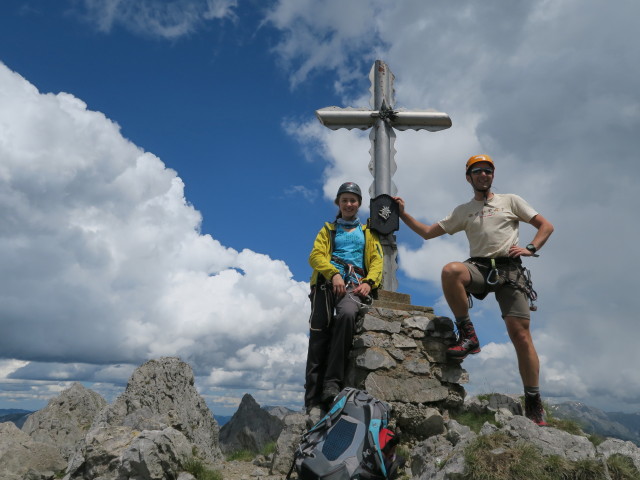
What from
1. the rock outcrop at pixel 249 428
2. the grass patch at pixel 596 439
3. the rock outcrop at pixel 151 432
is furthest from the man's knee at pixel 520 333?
the rock outcrop at pixel 249 428

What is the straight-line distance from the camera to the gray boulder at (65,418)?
31.1 ft

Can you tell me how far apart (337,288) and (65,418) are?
6971mm

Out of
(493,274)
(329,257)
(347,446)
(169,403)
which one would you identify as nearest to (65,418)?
(169,403)

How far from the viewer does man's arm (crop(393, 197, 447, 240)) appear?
7066 millimetres

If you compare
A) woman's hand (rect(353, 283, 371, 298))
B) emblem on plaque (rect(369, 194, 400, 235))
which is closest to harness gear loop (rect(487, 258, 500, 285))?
woman's hand (rect(353, 283, 371, 298))

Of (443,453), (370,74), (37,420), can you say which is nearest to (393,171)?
(370,74)

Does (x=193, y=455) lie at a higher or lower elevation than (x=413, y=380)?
lower

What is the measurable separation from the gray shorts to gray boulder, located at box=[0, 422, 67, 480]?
20.0ft

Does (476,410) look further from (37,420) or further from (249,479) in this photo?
(37,420)

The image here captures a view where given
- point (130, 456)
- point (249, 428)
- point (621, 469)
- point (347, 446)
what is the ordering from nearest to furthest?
point (621, 469) → point (347, 446) → point (130, 456) → point (249, 428)

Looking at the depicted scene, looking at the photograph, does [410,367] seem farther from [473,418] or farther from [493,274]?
[493,274]

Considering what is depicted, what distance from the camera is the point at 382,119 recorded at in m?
9.22

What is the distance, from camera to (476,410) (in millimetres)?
7051

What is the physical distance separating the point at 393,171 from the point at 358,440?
5.37 metres
